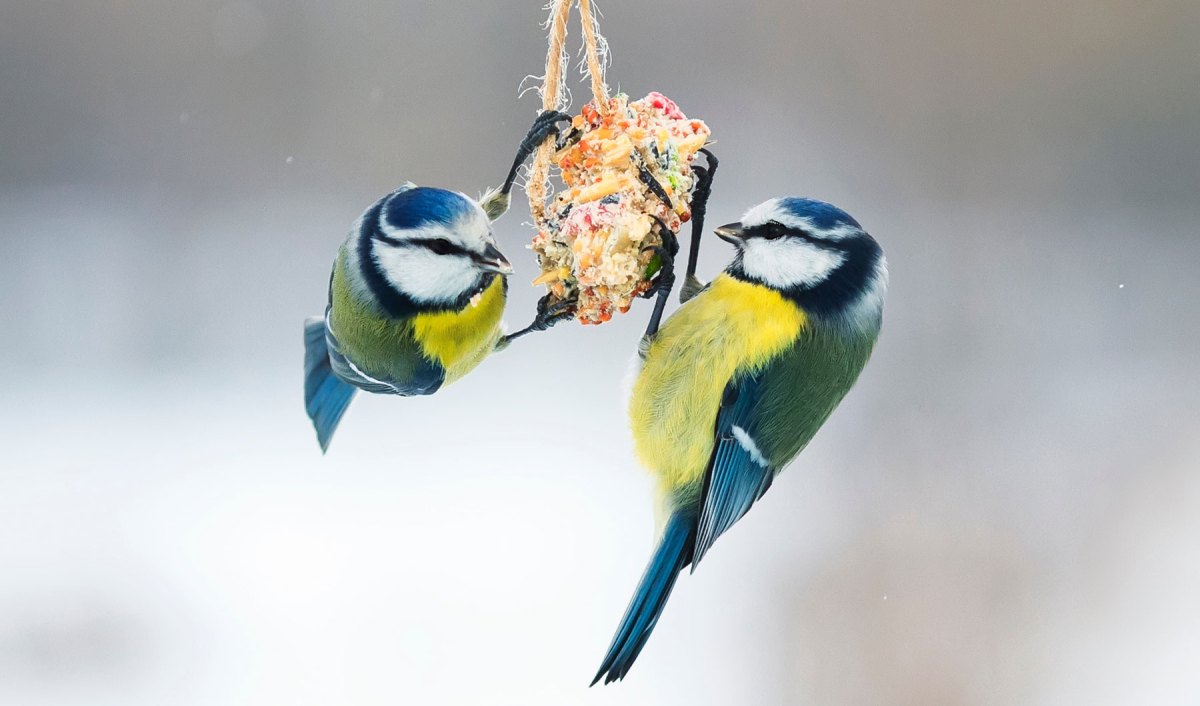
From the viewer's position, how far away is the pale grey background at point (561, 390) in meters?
2.25

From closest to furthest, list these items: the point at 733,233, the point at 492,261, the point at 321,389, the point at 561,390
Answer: the point at 492,261
the point at 733,233
the point at 321,389
the point at 561,390

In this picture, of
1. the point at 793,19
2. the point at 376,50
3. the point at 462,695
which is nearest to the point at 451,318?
the point at 462,695

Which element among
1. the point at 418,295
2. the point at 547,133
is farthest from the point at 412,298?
Answer: the point at 547,133

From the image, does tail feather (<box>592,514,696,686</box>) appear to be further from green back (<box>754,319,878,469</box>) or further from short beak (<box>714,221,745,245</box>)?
short beak (<box>714,221,745,245</box>)

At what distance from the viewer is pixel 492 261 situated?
114 centimetres

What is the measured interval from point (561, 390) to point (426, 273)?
5.17 feet

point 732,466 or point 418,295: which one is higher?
point 418,295

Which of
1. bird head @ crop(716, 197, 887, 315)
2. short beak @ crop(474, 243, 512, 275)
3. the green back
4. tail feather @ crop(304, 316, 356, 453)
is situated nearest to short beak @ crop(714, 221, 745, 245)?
bird head @ crop(716, 197, 887, 315)

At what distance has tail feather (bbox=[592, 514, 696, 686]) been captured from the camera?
124cm

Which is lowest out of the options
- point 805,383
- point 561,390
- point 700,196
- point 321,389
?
point 561,390

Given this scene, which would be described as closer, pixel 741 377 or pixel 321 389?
pixel 741 377

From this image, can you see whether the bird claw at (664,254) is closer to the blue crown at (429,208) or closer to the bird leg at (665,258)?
the bird leg at (665,258)

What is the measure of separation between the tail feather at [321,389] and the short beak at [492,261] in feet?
1.31

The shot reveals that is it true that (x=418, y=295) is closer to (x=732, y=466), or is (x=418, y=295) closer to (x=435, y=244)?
(x=435, y=244)
